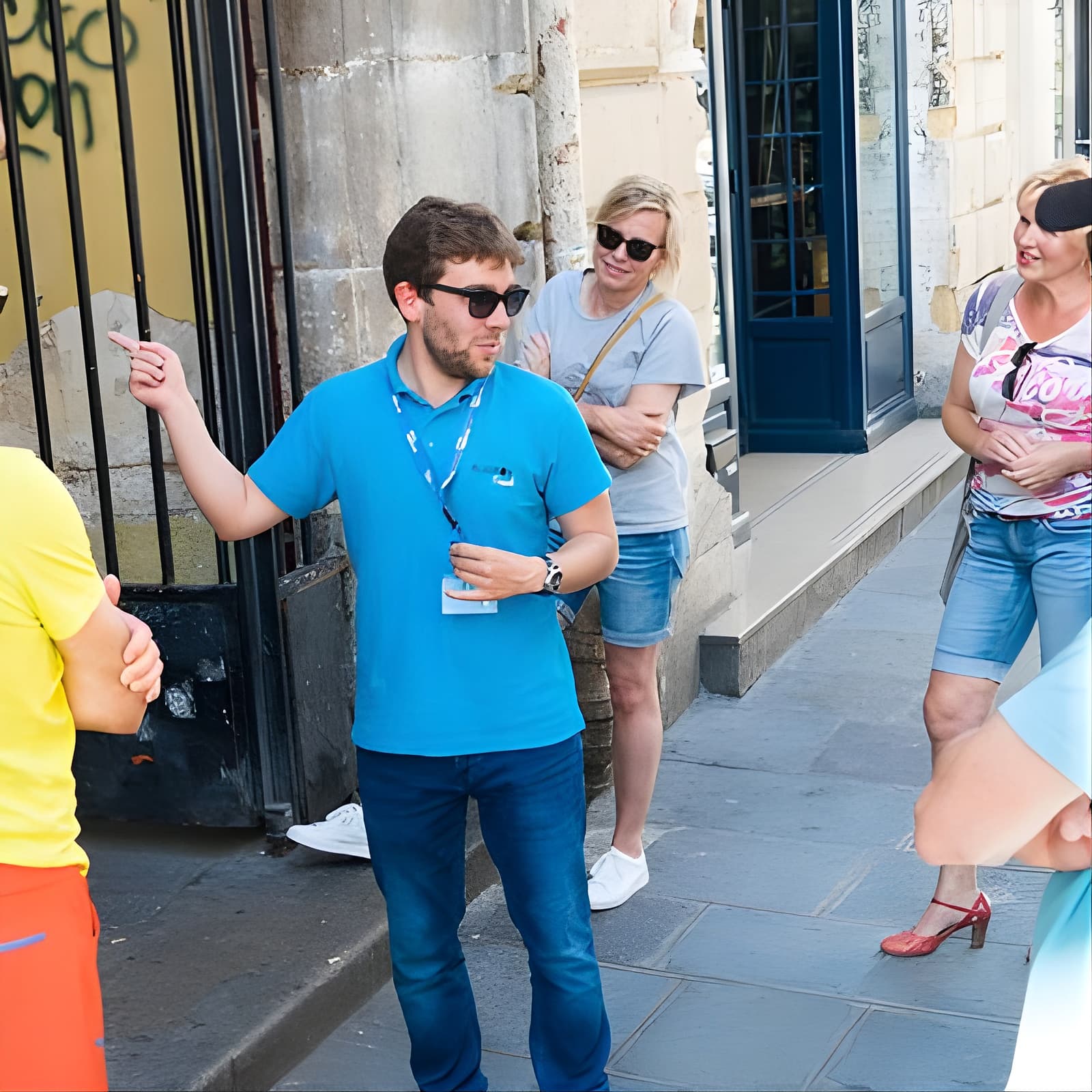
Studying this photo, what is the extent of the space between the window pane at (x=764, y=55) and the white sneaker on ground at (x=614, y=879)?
577 centimetres

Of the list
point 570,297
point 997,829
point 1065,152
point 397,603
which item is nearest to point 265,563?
point 570,297

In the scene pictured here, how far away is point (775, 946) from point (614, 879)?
46 cm

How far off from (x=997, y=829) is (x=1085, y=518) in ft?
6.09

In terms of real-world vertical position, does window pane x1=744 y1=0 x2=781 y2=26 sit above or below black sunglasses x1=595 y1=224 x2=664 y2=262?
above

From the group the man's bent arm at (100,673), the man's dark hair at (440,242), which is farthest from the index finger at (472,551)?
the man's bent arm at (100,673)

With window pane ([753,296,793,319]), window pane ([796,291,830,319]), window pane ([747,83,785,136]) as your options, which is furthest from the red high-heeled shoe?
window pane ([747,83,785,136])

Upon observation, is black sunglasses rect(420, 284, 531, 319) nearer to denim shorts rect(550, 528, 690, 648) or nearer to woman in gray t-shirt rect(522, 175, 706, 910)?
woman in gray t-shirt rect(522, 175, 706, 910)

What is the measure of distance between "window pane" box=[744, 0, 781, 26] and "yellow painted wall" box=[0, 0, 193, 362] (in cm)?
502

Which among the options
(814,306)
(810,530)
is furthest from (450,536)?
(814,306)

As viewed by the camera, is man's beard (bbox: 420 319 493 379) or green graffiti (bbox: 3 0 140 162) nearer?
man's beard (bbox: 420 319 493 379)

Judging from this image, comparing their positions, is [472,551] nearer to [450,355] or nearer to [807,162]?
[450,355]

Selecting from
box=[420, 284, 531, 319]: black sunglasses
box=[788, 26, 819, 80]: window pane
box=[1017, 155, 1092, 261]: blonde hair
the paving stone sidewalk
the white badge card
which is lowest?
the paving stone sidewalk

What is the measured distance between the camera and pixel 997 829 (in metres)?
1.74

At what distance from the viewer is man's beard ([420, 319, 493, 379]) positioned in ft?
9.16
